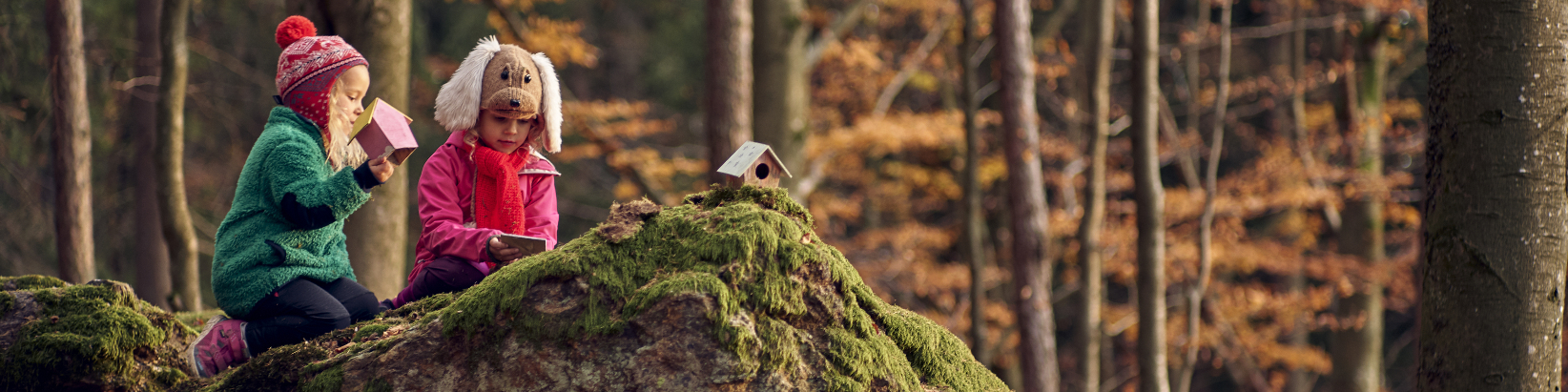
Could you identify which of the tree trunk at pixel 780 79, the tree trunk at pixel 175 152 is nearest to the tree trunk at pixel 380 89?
the tree trunk at pixel 175 152

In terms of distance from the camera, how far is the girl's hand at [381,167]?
2.96 m

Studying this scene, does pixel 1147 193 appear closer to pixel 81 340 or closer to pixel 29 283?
pixel 81 340

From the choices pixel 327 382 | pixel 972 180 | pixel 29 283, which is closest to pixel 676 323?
pixel 327 382

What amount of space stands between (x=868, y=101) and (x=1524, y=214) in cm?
1167

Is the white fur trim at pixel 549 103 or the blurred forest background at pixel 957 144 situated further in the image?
the blurred forest background at pixel 957 144

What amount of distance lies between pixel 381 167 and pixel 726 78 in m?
4.53

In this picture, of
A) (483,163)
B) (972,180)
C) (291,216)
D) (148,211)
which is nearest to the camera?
(291,216)

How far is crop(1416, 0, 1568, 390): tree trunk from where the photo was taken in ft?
9.11

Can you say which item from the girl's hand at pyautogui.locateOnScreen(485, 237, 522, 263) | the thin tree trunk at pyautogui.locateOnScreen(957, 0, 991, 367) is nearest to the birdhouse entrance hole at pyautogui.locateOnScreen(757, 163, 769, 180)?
the girl's hand at pyautogui.locateOnScreen(485, 237, 522, 263)

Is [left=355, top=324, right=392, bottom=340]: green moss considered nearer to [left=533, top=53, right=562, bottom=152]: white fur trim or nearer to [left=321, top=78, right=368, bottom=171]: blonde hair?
[left=321, top=78, right=368, bottom=171]: blonde hair

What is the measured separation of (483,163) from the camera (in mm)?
3217

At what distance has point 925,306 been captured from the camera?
1557 cm

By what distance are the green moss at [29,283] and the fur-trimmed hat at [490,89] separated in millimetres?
1776

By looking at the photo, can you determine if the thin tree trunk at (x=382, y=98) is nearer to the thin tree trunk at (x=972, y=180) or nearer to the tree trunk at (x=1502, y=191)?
the tree trunk at (x=1502, y=191)
